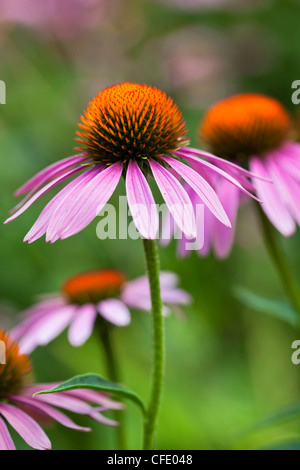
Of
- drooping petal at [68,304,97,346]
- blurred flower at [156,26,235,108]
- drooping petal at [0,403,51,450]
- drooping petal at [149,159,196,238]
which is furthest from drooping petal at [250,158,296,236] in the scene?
blurred flower at [156,26,235,108]

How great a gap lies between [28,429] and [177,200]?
0.34 metres

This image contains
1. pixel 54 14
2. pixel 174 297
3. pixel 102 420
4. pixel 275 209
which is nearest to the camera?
pixel 102 420

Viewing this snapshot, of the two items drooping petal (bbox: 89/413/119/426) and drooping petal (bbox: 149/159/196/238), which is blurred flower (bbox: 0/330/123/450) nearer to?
drooping petal (bbox: 89/413/119/426)

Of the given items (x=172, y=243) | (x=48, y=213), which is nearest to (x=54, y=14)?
(x=172, y=243)

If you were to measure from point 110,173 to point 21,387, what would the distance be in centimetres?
36

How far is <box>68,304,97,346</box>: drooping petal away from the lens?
997mm

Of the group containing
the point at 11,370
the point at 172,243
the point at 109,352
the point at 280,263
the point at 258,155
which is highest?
the point at 172,243

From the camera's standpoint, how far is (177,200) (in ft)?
2.44

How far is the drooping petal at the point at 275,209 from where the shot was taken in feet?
3.22

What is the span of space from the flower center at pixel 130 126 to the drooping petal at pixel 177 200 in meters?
0.05

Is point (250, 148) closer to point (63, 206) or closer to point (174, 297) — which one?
point (174, 297)

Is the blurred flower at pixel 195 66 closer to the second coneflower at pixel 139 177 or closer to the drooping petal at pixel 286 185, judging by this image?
the drooping petal at pixel 286 185

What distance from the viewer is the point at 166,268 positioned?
196 centimetres
